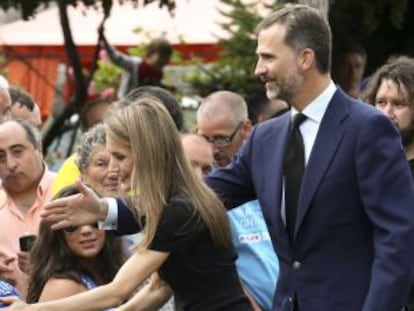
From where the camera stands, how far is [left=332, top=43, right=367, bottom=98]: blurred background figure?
438 inches

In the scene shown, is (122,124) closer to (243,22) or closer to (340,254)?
(340,254)

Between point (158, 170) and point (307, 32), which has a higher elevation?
point (307, 32)

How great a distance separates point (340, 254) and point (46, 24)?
11599mm

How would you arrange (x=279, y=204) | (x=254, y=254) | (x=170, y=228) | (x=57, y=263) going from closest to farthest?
1. (x=279, y=204)
2. (x=170, y=228)
3. (x=57, y=263)
4. (x=254, y=254)

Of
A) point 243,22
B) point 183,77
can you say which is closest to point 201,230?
point 243,22

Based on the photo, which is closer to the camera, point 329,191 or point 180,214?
point 329,191

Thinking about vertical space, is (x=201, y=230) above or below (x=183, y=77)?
above

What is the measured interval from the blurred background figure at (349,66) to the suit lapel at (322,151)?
17.5 ft

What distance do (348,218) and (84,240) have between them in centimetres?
176

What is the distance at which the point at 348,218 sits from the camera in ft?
18.0

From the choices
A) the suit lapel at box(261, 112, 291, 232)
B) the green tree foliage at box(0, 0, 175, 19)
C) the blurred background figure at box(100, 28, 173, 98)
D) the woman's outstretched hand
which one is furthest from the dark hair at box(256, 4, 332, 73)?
the blurred background figure at box(100, 28, 173, 98)

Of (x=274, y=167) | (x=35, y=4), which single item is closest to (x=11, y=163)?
(x=274, y=167)

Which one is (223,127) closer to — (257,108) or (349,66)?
(257,108)

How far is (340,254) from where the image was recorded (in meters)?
5.54
